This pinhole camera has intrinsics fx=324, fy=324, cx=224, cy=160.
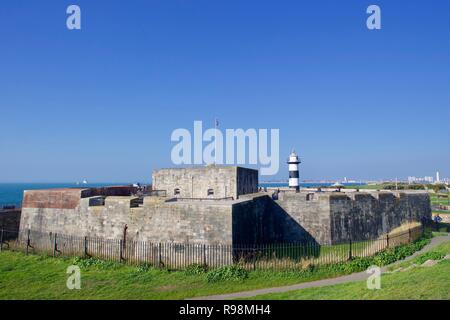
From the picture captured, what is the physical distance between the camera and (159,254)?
15.2 meters

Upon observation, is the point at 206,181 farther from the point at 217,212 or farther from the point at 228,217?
the point at 228,217

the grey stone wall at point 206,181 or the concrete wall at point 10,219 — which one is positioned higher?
the grey stone wall at point 206,181

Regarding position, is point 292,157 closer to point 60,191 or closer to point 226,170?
point 226,170

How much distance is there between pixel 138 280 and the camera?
517 inches

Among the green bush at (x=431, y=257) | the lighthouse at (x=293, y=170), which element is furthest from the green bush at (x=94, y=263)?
the lighthouse at (x=293, y=170)

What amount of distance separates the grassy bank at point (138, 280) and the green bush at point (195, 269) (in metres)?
0.04

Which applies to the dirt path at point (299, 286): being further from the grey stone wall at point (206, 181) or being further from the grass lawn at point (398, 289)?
the grey stone wall at point (206, 181)

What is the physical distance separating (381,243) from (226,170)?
12.2 m

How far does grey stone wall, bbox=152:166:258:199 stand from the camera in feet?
84.7

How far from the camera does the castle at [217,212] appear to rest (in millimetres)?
15656

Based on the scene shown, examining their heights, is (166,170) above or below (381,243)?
above

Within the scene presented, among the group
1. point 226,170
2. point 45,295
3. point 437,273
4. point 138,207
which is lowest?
point 45,295

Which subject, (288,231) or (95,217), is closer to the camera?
(95,217)
